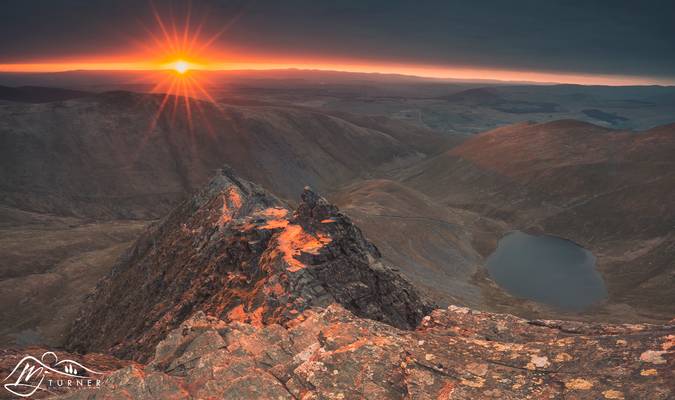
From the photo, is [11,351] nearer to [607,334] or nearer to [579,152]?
[607,334]

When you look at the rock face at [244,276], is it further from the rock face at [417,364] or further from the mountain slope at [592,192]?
the mountain slope at [592,192]

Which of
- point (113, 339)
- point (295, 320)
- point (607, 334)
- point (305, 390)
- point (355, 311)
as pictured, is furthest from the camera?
point (113, 339)

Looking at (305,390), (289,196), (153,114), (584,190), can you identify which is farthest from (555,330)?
(153,114)

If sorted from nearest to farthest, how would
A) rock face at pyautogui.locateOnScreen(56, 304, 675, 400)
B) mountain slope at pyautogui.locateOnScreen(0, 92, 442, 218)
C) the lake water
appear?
1. rock face at pyautogui.locateOnScreen(56, 304, 675, 400)
2. the lake water
3. mountain slope at pyautogui.locateOnScreen(0, 92, 442, 218)

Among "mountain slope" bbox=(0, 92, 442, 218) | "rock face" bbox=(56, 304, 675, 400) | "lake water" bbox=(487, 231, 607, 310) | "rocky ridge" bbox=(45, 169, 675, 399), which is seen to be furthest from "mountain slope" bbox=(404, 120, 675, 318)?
"rock face" bbox=(56, 304, 675, 400)

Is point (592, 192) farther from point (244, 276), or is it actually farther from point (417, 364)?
point (417, 364)

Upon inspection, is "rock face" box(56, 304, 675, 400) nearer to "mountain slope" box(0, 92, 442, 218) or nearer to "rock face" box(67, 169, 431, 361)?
"rock face" box(67, 169, 431, 361)

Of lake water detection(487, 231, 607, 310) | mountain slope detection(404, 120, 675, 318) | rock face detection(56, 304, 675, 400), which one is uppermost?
rock face detection(56, 304, 675, 400)
